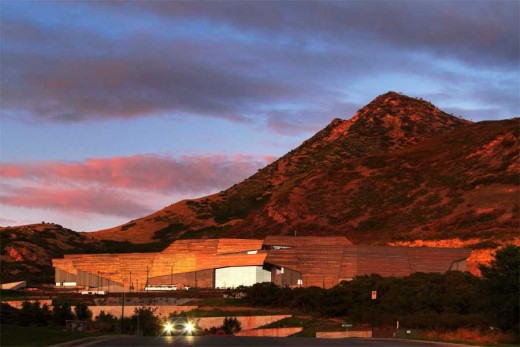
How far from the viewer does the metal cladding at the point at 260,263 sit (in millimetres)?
131375

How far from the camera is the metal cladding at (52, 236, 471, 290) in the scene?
13138 cm

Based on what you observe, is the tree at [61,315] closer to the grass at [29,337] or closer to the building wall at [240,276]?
the grass at [29,337]

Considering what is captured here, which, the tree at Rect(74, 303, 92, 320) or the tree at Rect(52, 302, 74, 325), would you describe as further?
the tree at Rect(74, 303, 92, 320)

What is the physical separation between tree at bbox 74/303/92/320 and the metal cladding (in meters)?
45.4

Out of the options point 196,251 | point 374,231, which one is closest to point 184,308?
point 196,251

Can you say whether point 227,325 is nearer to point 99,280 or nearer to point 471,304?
point 471,304

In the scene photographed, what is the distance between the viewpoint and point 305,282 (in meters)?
134

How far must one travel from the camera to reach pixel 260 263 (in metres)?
140

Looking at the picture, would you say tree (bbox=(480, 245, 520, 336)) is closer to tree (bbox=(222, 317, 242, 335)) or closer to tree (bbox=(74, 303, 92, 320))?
tree (bbox=(222, 317, 242, 335))

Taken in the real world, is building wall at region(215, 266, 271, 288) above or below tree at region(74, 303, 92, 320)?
above

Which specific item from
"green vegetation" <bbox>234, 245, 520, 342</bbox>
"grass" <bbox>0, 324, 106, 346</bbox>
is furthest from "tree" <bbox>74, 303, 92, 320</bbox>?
"grass" <bbox>0, 324, 106, 346</bbox>

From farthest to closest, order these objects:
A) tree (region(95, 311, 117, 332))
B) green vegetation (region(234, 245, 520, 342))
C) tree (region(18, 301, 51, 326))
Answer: tree (region(95, 311, 117, 332)), tree (region(18, 301, 51, 326)), green vegetation (region(234, 245, 520, 342))

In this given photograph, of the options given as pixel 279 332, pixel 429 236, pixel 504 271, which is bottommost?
pixel 279 332

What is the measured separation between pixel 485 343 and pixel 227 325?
45.7 m
